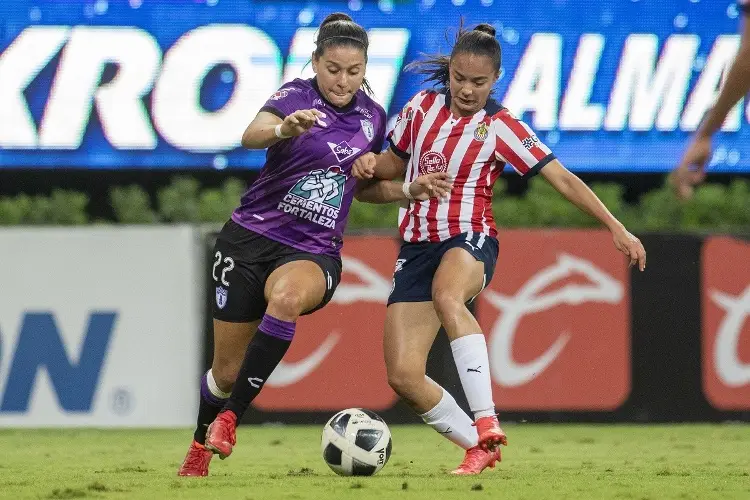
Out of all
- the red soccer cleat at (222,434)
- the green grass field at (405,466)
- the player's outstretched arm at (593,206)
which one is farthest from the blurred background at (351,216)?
the red soccer cleat at (222,434)

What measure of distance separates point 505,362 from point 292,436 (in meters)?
1.71

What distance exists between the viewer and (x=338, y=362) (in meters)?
9.98

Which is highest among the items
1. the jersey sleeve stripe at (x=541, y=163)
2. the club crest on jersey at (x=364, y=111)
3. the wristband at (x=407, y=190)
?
the club crest on jersey at (x=364, y=111)

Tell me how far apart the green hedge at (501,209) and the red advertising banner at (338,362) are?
1557mm

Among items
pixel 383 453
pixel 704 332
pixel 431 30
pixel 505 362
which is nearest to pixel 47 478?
pixel 383 453

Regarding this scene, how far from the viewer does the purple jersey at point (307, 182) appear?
6207 mm

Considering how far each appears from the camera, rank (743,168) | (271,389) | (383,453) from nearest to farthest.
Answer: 1. (383,453)
2. (271,389)
3. (743,168)

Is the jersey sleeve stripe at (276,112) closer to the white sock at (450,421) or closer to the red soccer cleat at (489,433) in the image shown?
the white sock at (450,421)

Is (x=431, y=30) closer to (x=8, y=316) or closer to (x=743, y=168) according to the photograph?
(x=743, y=168)

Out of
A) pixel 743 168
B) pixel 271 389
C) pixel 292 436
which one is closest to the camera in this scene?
pixel 292 436

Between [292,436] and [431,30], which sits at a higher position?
[431,30]

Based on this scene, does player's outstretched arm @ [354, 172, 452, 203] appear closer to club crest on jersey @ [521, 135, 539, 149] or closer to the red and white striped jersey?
the red and white striped jersey

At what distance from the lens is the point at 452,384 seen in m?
9.84

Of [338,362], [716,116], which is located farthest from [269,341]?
[338,362]
